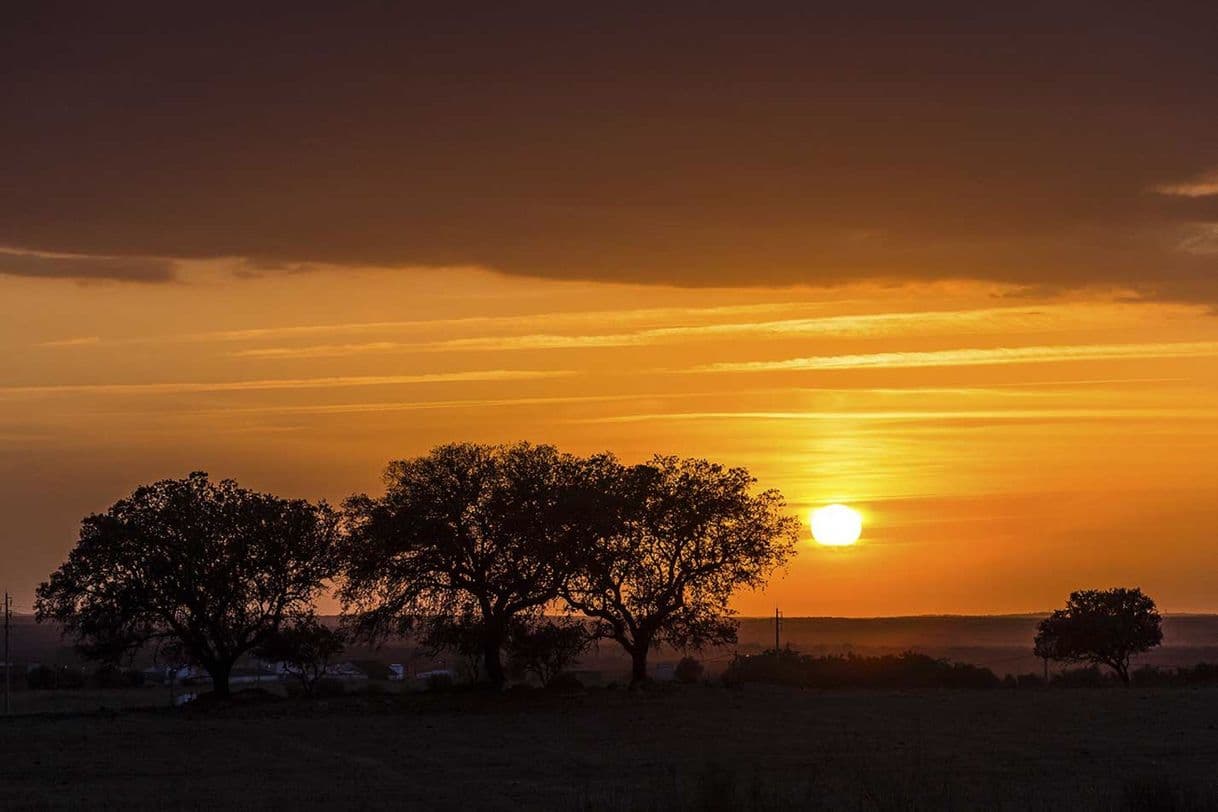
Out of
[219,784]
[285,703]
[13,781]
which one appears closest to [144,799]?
[219,784]

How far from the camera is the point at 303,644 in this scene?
73.4 m

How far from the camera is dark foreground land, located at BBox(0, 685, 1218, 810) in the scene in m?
34.6

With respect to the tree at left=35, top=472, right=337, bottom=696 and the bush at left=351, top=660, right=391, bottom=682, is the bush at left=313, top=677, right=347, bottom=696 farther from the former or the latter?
the bush at left=351, top=660, right=391, bottom=682

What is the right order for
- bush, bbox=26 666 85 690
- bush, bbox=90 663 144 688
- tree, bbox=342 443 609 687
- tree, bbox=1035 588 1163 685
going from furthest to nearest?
bush, bbox=90 663 144 688, bush, bbox=26 666 85 690, tree, bbox=1035 588 1163 685, tree, bbox=342 443 609 687

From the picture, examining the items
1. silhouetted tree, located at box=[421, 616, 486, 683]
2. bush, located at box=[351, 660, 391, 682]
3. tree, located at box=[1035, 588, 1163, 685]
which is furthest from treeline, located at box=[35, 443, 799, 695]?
bush, located at box=[351, 660, 391, 682]

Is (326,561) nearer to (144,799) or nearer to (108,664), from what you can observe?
(108,664)

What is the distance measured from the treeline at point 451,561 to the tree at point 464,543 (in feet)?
0.24

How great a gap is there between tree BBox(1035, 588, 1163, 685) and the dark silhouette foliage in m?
4.50

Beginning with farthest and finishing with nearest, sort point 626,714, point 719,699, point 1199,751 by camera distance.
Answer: point 719,699
point 626,714
point 1199,751

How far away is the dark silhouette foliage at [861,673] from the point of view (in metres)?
78.9

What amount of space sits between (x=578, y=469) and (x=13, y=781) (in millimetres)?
32269

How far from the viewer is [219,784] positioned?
40969 millimetres

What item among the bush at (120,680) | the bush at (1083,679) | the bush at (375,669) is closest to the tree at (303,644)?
the bush at (120,680)

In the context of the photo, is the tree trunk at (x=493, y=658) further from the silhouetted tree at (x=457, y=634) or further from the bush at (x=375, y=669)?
the bush at (x=375, y=669)
